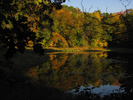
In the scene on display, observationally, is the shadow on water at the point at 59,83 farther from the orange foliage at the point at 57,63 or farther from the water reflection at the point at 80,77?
the orange foliage at the point at 57,63

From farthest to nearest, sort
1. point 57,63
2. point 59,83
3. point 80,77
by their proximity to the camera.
Result: 1. point 57,63
2. point 80,77
3. point 59,83

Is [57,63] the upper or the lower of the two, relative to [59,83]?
lower

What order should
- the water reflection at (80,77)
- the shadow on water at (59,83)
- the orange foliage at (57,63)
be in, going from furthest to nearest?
1. the orange foliage at (57,63)
2. the water reflection at (80,77)
3. the shadow on water at (59,83)

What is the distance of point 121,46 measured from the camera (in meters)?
66.1

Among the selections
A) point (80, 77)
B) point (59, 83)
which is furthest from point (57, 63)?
point (59, 83)

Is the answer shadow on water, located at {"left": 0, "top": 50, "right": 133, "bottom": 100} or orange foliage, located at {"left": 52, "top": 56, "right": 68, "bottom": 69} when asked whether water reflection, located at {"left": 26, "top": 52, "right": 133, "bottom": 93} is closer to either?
shadow on water, located at {"left": 0, "top": 50, "right": 133, "bottom": 100}

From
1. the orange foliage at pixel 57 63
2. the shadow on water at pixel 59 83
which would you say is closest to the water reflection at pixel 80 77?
the shadow on water at pixel 59 83

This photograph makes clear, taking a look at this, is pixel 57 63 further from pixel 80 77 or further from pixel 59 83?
pixel 59 83

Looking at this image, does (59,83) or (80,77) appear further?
(80,77)

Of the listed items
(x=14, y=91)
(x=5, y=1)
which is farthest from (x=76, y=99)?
(x=5, y=1)

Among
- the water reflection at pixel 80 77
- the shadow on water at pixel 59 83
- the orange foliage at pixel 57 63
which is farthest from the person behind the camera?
the orange foliage at pixel 57 63

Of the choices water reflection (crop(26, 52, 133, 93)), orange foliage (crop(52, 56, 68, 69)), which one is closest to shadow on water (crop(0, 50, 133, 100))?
water reflection (crop(26, 52, 133, 93))

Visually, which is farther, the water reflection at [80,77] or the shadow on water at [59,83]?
the water reflection at [80,77]

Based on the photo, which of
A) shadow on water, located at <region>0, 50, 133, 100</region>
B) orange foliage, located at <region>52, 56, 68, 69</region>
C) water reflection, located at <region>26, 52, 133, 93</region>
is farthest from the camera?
orange foliage, located at <region>52, 56, 68, 69</region>
